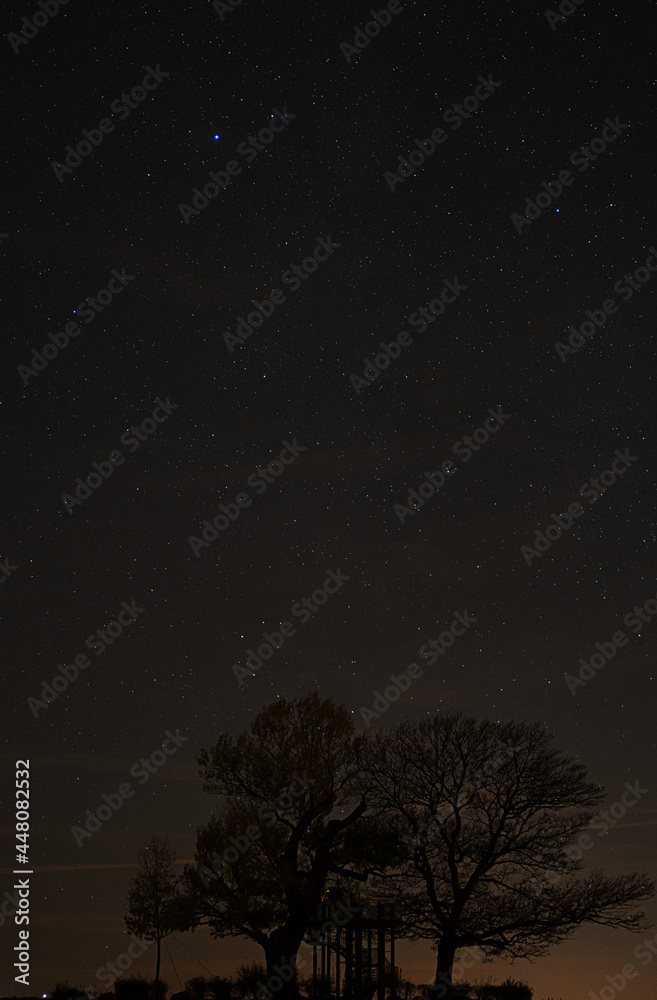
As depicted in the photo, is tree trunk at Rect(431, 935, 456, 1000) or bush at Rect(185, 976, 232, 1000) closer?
tree trunk at Rect(431, 935, 456, 1000)

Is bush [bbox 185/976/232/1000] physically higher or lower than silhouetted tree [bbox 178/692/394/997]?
lower

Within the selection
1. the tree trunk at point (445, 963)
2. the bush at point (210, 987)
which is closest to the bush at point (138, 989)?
the bush at point (210, 987)

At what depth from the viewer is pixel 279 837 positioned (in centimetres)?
3466

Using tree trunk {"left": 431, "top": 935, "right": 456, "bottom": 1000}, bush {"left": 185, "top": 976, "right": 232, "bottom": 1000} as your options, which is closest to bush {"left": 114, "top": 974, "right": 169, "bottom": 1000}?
bush {"left": 185, "top": 976, "right": 232, "bottom": 1000}

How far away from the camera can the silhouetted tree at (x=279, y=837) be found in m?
34.2

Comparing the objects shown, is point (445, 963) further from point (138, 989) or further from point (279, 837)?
point (138, 989)

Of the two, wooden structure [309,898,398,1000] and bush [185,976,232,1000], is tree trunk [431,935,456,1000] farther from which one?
bush [185,976,232,1000]

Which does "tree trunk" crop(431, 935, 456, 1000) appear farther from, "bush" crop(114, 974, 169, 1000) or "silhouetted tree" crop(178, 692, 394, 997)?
"bush" crop(114, 974, 169, 1000)

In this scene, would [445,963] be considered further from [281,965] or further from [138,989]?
[138,989]

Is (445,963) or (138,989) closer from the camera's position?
(445,963)

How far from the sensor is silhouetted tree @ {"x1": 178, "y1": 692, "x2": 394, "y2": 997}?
34219mm

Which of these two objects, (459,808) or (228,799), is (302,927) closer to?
(228,799)

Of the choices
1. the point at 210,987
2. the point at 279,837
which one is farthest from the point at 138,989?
the point at 279,837

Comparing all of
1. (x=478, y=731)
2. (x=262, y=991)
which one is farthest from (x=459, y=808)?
(x=262, y=991)
